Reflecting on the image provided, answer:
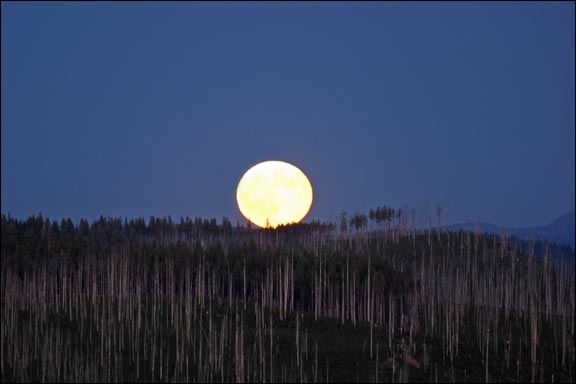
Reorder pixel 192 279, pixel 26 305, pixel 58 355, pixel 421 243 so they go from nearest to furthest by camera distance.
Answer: pixel 58 355
pixel 26 305
pixel 192 279
pixel 421 243

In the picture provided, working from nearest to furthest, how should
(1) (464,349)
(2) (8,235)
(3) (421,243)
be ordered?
(1) (464,349)
(2) (8,235)
(3) (421,243)

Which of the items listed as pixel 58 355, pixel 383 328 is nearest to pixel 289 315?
pixel 383 328

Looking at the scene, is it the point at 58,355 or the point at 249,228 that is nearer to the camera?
the point at 58,355

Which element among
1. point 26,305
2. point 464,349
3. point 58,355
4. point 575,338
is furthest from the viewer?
point 26,305

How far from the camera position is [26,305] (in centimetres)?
2161

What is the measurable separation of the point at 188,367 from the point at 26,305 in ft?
26.8

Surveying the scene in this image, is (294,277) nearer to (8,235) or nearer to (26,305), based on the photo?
(26,305)

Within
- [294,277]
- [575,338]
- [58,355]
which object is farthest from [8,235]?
[575,338]

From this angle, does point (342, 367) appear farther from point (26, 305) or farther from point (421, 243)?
point (421, 243)

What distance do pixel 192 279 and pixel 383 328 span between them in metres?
8.64

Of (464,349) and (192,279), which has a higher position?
(192,279)

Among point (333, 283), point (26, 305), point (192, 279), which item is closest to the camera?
point (26, 305)

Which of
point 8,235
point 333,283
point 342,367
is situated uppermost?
point 8,235

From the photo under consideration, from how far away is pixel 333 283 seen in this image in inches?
928
